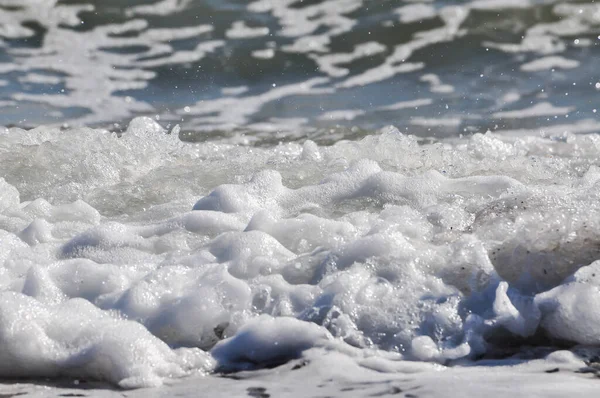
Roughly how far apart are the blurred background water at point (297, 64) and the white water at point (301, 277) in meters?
3.75

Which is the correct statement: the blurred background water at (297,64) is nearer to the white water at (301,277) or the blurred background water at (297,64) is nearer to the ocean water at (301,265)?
the ocean water at (301,265)

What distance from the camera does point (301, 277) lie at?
2.18 m

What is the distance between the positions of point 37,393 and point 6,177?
90.1 inches

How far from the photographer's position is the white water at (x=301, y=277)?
6.03 feet

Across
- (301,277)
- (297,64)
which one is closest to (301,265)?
(301,277)

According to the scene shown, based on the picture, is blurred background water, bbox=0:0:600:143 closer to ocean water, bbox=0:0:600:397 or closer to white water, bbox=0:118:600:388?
ocean water, bbox=0:0:600:397

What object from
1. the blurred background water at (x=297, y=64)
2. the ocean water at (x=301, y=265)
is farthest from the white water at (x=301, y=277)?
the blurred background water at (x=297, y=64)

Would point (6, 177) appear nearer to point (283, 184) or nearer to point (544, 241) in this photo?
point (283, 184)

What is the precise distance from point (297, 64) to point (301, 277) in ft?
19.6

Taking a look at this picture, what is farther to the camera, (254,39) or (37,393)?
(254,39)

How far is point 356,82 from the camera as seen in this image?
25.0 feet

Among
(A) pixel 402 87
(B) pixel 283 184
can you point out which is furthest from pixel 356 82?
(B) pixel 283 184

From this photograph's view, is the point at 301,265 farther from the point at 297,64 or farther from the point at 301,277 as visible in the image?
the point at 297,64

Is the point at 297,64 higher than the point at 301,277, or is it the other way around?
the point at 297,64
